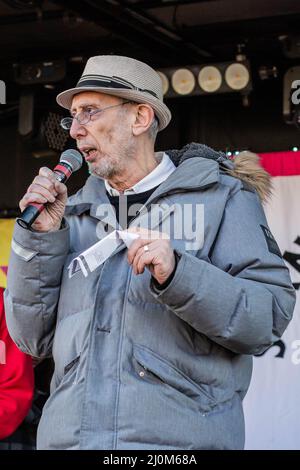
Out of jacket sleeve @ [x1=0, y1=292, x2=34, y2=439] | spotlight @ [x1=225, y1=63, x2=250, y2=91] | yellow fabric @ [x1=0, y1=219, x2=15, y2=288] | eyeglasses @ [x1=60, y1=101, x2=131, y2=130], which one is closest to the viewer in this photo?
eyeglasses @ [x1=60, y1=101, x2=131, y2=130]

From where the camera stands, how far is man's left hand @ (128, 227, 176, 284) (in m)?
2.18

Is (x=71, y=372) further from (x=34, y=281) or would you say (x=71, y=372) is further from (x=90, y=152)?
(x=90, y=152)

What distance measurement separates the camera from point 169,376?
91.4 inches

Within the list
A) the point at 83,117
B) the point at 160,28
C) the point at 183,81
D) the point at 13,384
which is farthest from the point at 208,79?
the point at 83,117

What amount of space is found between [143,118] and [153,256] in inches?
27.5

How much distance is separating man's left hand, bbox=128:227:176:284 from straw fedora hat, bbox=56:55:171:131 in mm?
628

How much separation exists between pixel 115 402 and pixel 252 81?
3.54 meters

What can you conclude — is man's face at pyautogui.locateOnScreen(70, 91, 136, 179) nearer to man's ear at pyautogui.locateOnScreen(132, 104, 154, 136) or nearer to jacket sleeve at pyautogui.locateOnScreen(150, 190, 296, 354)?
man's ear at pyautogui.locateOnScreen(132, 104, 154, 136)

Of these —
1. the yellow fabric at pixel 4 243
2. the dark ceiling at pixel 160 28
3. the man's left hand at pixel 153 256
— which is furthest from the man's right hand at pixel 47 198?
the yellow fabric at pixel 4 243

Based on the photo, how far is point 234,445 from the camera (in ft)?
7.85

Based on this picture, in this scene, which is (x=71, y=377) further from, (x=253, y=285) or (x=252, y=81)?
(x=252, y=81)

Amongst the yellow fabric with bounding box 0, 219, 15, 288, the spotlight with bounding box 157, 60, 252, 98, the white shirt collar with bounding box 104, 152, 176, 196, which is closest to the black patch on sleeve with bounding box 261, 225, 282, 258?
the white shirt collar with bounding box 104, 152, 176, 196

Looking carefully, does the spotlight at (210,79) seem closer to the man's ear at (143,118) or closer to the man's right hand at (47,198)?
the man's ear at (143,118)
